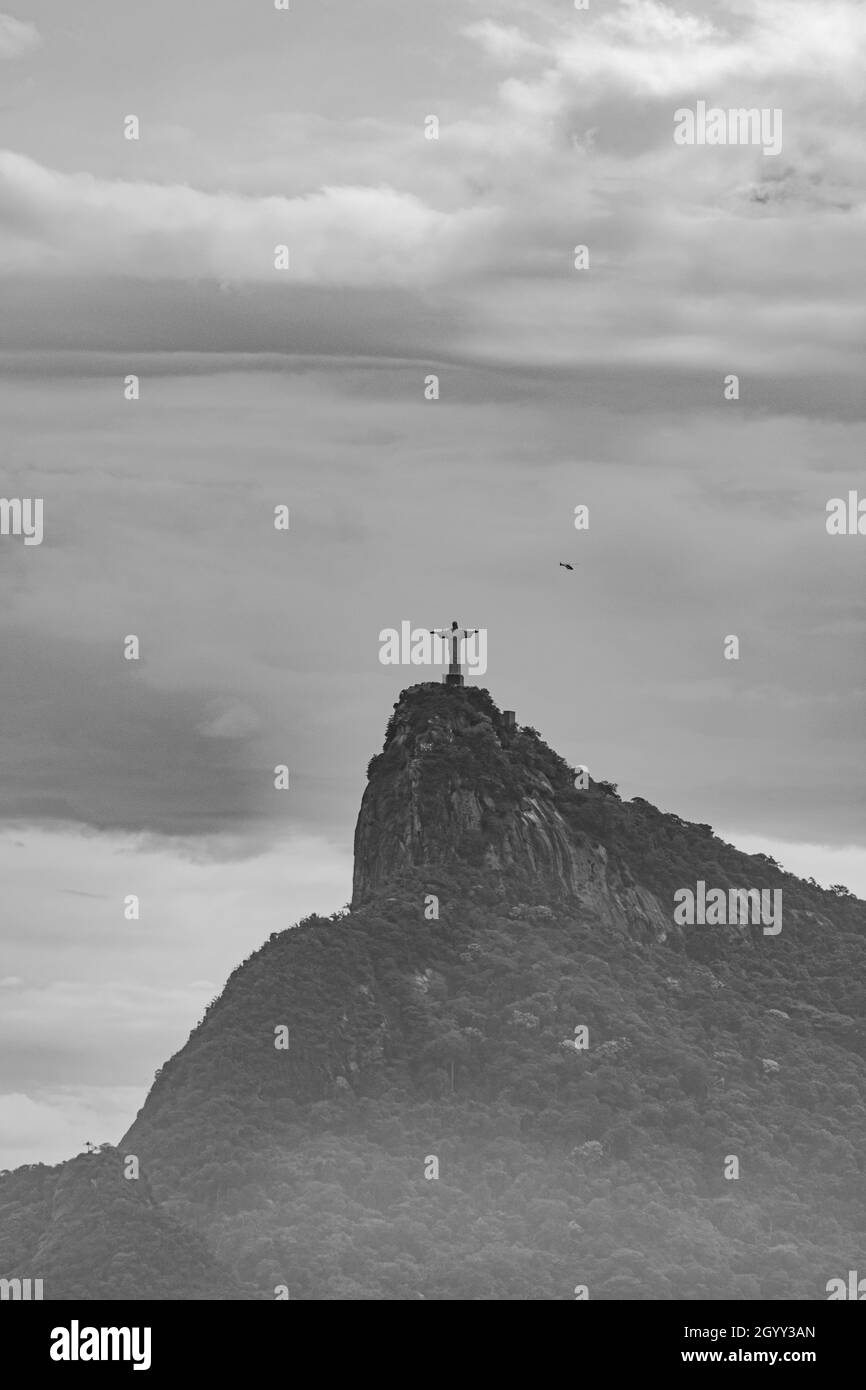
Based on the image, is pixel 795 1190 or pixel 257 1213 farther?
pixel 795 1190

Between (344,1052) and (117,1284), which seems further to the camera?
(344,1052)

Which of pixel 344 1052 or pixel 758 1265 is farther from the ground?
pixel 344 1052
